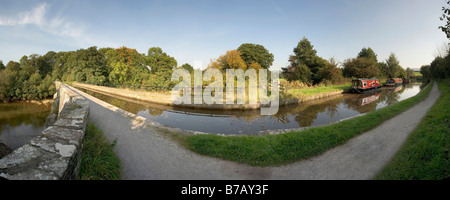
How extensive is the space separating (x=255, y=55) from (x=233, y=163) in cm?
3041

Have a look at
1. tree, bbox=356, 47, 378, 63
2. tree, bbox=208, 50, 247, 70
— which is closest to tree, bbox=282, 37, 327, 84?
tree, bbox=208, 50, 247, 70

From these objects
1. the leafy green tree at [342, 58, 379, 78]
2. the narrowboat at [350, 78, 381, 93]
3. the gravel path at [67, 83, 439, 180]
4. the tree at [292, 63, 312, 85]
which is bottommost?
the gravel path at [67, 83, 439, 180]

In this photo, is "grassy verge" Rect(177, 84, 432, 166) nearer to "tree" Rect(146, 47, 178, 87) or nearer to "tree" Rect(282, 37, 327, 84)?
"tree" Rect(146, 47, 178, 87)

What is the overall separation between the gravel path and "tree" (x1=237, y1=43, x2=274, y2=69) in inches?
781

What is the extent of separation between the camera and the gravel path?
3.33 metres

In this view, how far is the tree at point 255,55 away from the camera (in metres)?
28.6

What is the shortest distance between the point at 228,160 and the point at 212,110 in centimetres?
761

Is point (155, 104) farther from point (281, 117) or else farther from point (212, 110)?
point (281, 117)

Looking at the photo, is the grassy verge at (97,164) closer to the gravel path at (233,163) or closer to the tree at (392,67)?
the gravel path at (233,163)

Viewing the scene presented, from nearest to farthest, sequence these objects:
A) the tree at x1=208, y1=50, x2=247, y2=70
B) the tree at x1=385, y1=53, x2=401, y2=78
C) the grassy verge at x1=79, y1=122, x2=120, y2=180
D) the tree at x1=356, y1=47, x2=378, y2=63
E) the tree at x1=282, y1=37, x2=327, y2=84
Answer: the grassy verge at x1=79, y1=122, x2=120, y2=180
the tree at x1=208, y1=50, x2=247, y2=70
the tree at x1=282, y1=37, x2=327, y2=84
the tree at x1=385, y1=53, x2=401, y2=78
the tree at x1=356, y1=47, x2=378, y2=63

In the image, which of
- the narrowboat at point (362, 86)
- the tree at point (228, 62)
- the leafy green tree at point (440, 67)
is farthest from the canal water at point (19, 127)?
the leafy green tree at point (440, 67)

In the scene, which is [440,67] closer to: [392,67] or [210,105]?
[392,67]

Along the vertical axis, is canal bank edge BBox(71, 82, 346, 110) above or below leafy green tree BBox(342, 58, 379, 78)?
below
